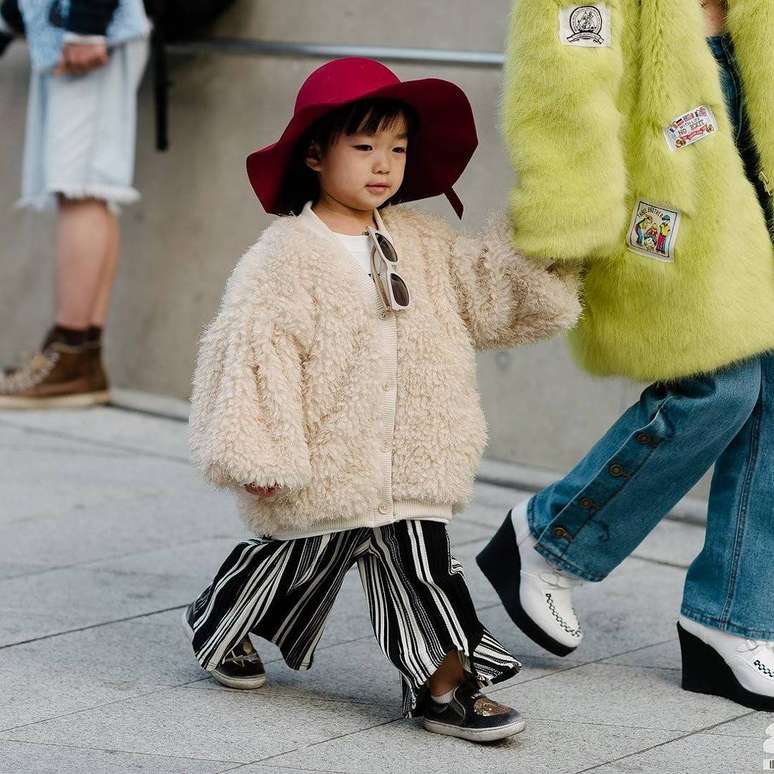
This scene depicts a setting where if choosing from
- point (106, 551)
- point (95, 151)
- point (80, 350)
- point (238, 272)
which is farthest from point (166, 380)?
point (238, 272)

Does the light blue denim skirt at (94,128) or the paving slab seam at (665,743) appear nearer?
the paving slab seam at (665,743)

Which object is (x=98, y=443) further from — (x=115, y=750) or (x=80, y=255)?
(x=115, y=750)

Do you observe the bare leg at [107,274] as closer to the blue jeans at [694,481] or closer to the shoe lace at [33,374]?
the shoe lace at [33,374]

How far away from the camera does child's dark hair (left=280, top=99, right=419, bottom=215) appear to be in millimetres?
2971

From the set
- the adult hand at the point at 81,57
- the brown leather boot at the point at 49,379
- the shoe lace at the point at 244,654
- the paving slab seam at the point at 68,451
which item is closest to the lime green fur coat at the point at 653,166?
the shoe lace at the point at 244,654

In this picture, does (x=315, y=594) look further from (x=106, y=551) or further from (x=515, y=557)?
(x=106, y=551)

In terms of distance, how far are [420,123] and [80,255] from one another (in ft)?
9.92

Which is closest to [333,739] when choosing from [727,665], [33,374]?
[727,665]

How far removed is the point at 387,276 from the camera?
296 centimetres

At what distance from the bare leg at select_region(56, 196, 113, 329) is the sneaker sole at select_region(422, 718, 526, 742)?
3289 mm

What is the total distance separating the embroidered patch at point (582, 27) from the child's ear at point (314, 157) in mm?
521

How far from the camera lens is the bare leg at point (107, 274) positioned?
5.93 m

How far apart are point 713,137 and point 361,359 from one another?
32.1 inches

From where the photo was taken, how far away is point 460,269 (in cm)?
306
